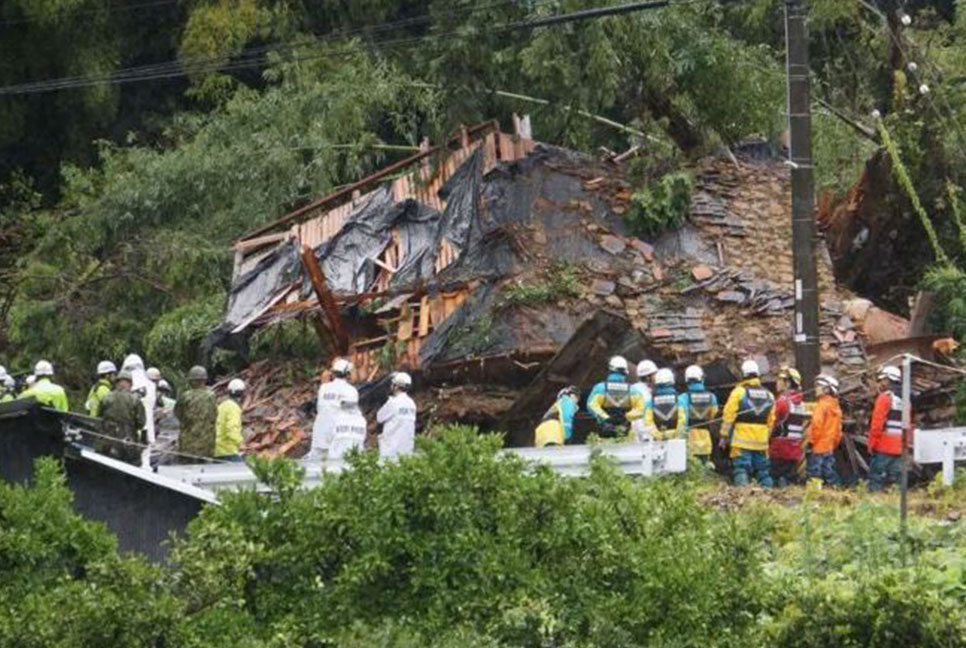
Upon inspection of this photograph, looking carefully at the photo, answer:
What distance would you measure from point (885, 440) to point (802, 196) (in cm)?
277

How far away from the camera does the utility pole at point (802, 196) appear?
23.1 meters

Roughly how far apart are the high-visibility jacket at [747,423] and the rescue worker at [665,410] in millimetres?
424

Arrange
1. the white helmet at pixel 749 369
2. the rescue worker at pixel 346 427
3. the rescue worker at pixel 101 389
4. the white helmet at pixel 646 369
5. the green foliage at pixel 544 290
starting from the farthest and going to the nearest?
the green foliage at pixel 544 290
the white helmet at pixel 749 369
the white helmet at pixel 646 369
the rescue worker at pixel 101 389
the rescue worker at pixel 346 427

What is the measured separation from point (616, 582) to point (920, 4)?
106 ft

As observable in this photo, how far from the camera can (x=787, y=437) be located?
73.3ft

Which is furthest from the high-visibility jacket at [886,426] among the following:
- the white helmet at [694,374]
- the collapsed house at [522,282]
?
the collapsed house at [522,282]

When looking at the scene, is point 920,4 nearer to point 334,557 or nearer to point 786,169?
point 786,169

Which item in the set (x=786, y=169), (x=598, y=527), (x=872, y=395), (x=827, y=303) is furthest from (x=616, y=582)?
(x=786, y=169)

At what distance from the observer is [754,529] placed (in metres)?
14.1

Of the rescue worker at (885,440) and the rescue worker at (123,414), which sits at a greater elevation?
the rescue worker at (123,414)

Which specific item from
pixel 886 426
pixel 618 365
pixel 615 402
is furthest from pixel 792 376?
pixel 615 402

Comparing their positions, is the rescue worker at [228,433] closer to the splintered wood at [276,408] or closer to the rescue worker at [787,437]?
the splintered wood at [276,408]

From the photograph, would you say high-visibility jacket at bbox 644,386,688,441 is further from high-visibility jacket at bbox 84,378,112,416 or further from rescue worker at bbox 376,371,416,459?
high-visibility jacket at bbox 84,378,112,416

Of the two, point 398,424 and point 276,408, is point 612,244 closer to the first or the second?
point 276,408
